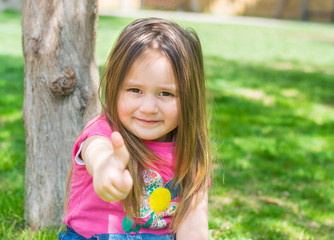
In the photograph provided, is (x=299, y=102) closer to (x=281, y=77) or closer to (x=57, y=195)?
(x=281, y=77)

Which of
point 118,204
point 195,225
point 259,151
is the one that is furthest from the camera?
point 259,151

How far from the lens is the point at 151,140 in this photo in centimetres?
192

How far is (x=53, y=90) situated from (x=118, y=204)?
79 centimetres

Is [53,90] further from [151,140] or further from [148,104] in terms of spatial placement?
[148,104]

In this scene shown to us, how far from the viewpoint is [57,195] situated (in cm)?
250

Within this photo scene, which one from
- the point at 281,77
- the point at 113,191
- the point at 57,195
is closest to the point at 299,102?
the point at 281,77

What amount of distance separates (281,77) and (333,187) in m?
4.34

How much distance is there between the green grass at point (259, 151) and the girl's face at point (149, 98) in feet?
1.55

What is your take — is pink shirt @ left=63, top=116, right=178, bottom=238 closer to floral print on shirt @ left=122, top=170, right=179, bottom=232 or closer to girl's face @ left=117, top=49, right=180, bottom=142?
floral print on shirt @ left=122, top=170, right=179, bottom=232

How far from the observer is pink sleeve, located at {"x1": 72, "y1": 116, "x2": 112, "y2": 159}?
1724 millimetres

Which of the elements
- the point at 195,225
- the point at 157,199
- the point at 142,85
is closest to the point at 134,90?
the point at 142,85

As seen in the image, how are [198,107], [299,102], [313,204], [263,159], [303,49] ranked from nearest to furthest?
[198,107]
[313,204]
[263,159]
[299,102]
[303,49]

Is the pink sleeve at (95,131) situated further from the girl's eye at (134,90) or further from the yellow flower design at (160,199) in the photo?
the yellow flower design at (160,199)

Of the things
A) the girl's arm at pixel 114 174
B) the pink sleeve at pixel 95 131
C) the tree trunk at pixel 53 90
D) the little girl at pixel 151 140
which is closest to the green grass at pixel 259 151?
the tree trunk at pixel 53 90
